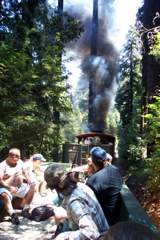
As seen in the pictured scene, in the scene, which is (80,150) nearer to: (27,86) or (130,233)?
(27,86)

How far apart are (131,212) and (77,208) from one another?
952 mm

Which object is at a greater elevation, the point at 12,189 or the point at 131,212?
the point at 131,212

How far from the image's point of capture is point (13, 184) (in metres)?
4.25

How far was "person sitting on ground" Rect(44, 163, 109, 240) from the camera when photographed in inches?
63.9

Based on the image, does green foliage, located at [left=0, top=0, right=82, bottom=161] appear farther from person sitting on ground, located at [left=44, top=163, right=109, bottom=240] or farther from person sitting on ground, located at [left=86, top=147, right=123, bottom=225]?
person sitting on ground, located at [left=44, top=163, right=109, bottom=240]

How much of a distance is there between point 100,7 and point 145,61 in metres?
25.5

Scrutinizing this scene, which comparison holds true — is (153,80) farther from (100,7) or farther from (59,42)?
(100,7)

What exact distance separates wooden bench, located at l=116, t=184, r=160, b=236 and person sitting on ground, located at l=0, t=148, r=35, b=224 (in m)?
1.94

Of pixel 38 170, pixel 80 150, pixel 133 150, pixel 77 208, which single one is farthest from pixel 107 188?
pixel 133 150

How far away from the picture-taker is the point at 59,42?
15.8 meters

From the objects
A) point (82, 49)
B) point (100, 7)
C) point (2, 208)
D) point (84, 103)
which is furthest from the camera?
point (84, 103)

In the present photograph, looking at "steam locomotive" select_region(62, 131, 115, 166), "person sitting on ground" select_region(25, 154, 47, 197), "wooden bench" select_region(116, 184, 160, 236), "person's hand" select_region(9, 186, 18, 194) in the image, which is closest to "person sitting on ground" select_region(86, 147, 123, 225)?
"wooden bench" select_region(116, 184, 160, 236)

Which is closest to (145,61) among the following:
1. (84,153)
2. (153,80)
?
(153,80)

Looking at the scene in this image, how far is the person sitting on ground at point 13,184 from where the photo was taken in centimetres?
393
